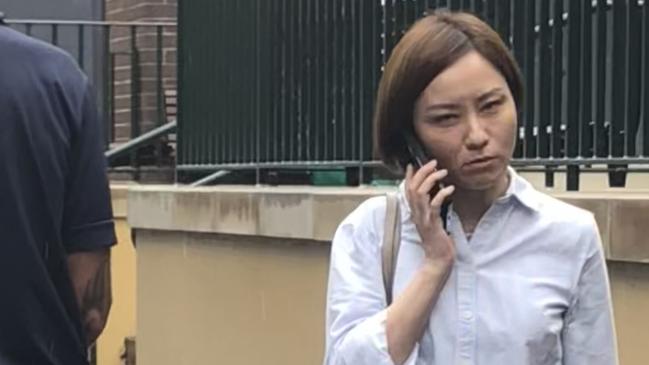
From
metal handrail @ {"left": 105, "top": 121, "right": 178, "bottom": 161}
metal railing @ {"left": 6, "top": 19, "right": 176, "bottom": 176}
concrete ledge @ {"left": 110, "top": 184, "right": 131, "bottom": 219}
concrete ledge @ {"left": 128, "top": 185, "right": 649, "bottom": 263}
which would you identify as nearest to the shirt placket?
concrete ledge @ {"left": 128, "top": 185, "right": 649, "bottom": 263}

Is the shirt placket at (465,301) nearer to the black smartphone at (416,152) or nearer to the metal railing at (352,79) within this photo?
the black smartphone at (416,152)

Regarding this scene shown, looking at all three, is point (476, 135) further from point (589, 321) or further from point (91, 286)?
point (91, 286)

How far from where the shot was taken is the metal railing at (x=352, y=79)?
16.9ft

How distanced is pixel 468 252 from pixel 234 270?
4227 mm

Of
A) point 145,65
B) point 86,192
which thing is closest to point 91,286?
point 86,192

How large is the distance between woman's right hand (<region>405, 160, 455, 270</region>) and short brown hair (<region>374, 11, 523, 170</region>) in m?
0.14

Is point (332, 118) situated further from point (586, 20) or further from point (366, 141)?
point (586, 20)

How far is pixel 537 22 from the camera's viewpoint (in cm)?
556

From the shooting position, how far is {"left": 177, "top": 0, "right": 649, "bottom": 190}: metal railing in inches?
203

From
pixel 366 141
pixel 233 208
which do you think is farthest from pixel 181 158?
pixel 366 141

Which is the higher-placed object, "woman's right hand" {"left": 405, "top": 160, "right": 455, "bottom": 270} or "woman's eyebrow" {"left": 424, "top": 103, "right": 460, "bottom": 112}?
"woman's eyebrow" {"left": 424, "top": 103, "right": 460, "bottom": 112}

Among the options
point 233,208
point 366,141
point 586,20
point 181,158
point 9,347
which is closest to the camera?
point 9,347

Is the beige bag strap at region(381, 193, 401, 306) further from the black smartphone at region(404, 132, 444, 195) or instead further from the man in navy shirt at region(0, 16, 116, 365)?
the man in navy shirt at region(0, 16, 116, 365)

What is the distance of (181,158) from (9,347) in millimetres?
4809
